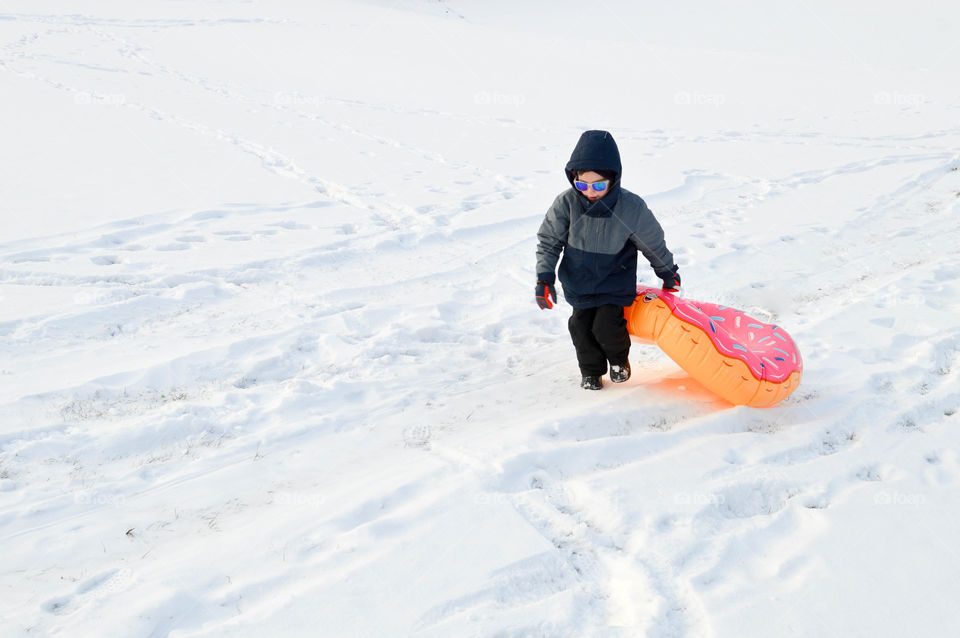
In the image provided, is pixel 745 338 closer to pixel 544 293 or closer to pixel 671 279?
pixel 671 279

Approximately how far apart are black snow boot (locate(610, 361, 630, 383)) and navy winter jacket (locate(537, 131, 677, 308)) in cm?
40

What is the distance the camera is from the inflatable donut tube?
3.86 meters

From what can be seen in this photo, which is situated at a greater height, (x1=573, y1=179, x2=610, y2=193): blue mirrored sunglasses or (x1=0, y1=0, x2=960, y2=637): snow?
(x1=573, y1=179, x2=610, y2=193): blue mirrored sunglasses

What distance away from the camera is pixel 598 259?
13.9ft

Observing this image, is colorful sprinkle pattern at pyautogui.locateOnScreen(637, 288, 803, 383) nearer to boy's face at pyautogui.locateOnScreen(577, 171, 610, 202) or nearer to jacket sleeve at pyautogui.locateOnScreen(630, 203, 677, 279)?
jacket sleeve at pyautogui.locateOnScreen(630, 203, 677, 279)

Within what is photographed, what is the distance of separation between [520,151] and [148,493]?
9.54 metres

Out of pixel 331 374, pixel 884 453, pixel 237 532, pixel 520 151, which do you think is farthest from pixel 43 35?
pixel 884 453

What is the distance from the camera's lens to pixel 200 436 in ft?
12.2

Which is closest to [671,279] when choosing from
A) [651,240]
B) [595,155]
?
[651,240]

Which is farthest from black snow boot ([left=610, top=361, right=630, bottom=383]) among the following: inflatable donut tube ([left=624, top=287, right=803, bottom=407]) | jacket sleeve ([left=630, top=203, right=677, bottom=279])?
jacket sleeve ([left=630, top=203, right=677, bottom=279])

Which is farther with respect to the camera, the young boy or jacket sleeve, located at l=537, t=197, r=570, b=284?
jacket sleeve, located at l=537, t=197, r=570, b=284

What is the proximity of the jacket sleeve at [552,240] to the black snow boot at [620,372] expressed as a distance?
68 cm

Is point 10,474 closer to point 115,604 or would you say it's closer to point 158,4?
point 115,604

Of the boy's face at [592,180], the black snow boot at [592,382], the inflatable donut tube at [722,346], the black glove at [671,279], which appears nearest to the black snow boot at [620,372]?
the black snow boot at [592,382]
